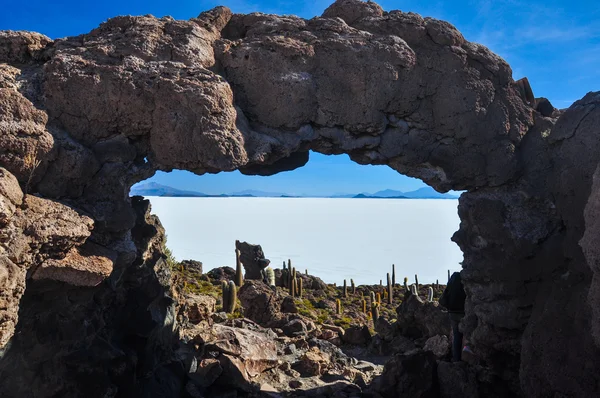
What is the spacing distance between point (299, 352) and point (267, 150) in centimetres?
636

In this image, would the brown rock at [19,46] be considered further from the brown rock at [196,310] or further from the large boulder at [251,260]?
the large boulder at [251,260]

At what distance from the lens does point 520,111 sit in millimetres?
7820

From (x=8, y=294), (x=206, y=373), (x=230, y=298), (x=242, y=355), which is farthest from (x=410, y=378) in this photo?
(x=230, y=298)

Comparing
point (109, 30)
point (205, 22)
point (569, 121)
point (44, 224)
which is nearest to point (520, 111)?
point (569, 121)

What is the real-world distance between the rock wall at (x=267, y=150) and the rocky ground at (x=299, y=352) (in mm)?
1086

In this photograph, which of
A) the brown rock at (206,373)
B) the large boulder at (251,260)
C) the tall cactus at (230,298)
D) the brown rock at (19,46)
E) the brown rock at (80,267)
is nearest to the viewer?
the brown rock at (80,267)

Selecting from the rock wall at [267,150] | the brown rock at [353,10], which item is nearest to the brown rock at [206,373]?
the rock wall at [267,150]

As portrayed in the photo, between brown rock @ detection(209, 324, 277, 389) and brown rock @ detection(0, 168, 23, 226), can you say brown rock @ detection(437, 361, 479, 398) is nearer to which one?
brown rock @ detection(209, 324, 277, 389)

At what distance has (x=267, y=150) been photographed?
7070 millimetres

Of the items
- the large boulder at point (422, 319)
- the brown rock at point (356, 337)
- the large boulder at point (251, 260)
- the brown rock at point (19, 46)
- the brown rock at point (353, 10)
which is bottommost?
the brown rock at point (356, 337)

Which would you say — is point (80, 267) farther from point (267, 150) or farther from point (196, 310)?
point (196, 310)

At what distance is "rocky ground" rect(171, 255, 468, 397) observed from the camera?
28.0 feet

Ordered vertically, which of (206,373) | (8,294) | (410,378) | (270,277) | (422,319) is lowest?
(206,373)

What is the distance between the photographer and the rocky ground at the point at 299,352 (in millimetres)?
8531
